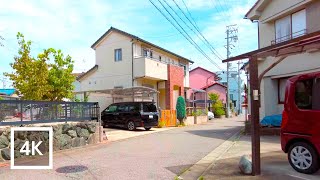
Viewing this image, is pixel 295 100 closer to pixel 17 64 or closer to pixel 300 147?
pixel 300 147

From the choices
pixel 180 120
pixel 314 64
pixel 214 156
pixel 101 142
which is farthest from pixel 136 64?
pixel 214 156

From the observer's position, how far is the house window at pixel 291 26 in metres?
15.2

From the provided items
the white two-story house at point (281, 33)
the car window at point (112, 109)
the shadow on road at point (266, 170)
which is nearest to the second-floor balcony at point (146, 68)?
the car window at point (112, 109)

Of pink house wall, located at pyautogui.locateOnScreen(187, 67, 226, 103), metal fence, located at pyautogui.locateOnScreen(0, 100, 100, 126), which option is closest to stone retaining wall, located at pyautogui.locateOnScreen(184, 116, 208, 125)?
metal fence, located at pyautogui.locateOnScreen(0, 100, 100, 126)

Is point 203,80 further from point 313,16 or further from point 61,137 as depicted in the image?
point 61,137

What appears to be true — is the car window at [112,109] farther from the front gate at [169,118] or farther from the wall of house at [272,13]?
the wall of house at [272,13]

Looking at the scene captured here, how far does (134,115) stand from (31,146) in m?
10.4

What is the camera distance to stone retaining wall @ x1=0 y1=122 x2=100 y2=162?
9.52 m

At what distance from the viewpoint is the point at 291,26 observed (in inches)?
623

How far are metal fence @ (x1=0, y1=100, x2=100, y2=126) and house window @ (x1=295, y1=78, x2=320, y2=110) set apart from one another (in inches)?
321

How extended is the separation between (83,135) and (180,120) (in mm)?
14115

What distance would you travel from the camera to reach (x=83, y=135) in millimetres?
12984

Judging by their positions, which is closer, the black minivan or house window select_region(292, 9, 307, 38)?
house window select_region(292, 9, 307, 38)

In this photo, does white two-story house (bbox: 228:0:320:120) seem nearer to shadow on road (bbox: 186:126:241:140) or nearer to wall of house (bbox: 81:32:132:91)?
shadow on road (bbox: 186:126:241:140)
